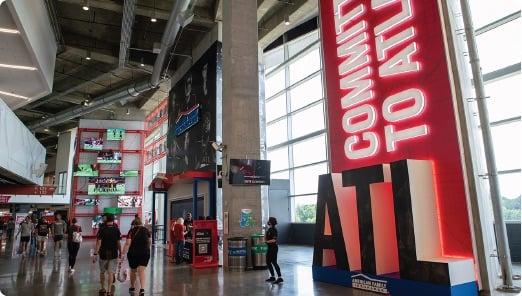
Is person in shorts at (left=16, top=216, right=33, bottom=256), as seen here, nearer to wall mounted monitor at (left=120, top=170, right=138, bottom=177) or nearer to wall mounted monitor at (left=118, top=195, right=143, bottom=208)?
wall mounted monitor at (left=118, top=195, right=143, bottom=208)

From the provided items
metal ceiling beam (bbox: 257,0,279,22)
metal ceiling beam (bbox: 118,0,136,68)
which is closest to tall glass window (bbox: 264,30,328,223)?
metal ceiling beam (bbox: 257,0,279,22)

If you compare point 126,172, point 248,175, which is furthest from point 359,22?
point 126,172

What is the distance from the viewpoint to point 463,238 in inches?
258

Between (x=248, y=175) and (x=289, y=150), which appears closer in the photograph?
(x=248, y=175)

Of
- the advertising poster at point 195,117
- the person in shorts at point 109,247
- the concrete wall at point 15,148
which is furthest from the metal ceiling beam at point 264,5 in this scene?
the person in shorts at point 109,247

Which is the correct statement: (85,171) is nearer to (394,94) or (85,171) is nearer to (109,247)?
(109,247)

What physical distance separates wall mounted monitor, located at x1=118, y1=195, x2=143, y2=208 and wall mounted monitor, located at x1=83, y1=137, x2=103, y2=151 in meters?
3.83

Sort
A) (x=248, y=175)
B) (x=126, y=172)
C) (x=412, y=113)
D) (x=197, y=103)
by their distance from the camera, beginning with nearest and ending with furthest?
1. (x=412, y=113)
2. (x=248, y=175)
3. (x=197, y=103)
4. (x=126, y=172)

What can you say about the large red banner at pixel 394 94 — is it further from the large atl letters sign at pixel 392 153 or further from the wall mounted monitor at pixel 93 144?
the wall mounted monitor at pixel 93 144

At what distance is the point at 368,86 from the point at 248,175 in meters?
4.08

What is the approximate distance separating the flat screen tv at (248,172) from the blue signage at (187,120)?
591cm

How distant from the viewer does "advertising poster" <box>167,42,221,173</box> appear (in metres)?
15.1

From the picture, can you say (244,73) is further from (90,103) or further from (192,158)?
(90,103)

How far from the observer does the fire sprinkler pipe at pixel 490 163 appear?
645cm
